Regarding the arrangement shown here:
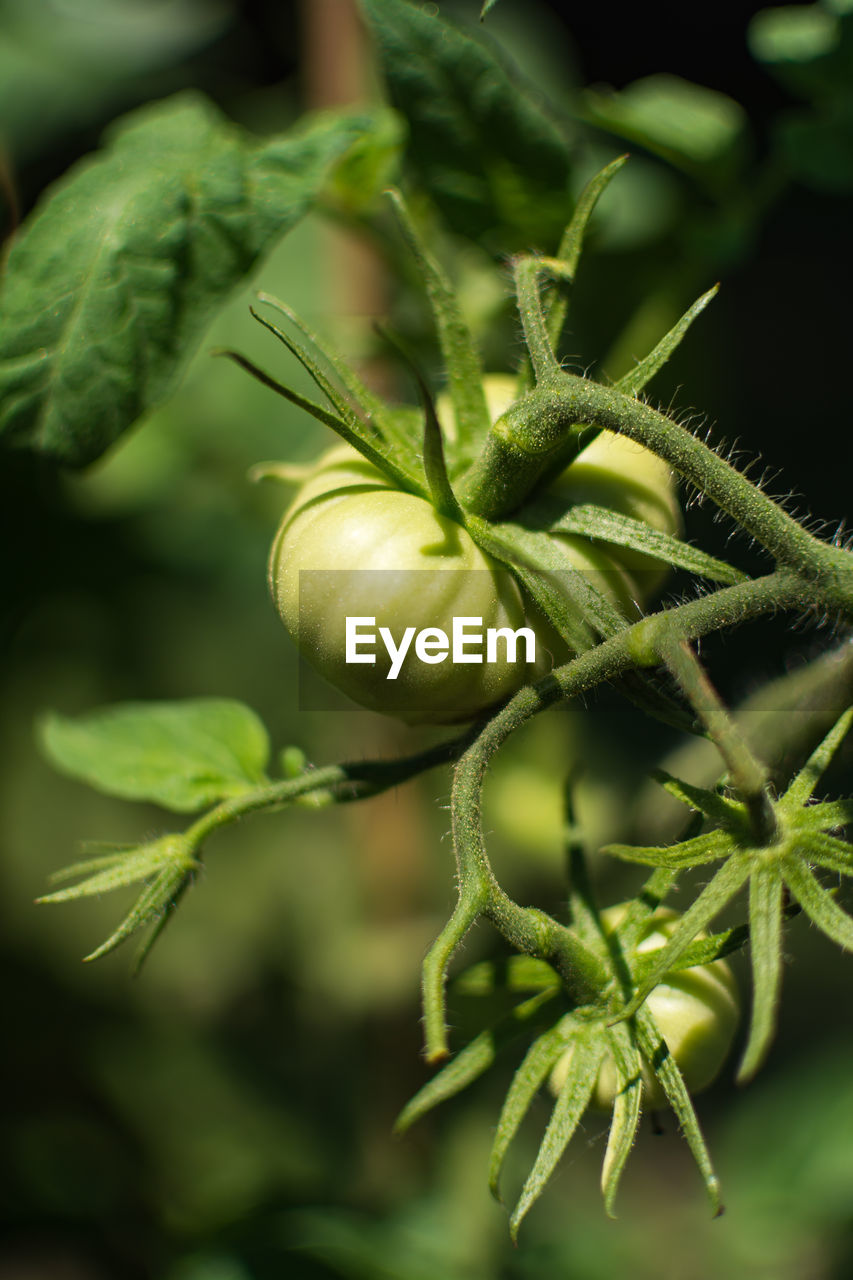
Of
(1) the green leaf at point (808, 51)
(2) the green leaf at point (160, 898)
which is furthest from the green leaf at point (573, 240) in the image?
(1) the green leaf at point (808, 51)

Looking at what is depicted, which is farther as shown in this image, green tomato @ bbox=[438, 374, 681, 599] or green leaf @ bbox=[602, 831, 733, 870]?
green tomato @ bbox=[438, 374, 681, 599]

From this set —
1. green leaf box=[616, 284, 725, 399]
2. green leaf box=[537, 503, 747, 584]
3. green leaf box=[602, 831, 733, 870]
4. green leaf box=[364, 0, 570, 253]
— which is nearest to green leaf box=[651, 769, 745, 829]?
green leaf box=[602, 831, 733, 870]

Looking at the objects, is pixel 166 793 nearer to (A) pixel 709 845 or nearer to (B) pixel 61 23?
(A) pixel 709 845

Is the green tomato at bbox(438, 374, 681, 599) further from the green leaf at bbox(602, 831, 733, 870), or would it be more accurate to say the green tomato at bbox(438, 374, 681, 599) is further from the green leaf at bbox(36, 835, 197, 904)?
the green leaf at bbox(36, 835, 197, 904)

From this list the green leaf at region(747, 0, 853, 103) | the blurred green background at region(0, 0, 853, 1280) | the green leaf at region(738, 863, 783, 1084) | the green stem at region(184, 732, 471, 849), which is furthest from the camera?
the blurred green background at region(0, 0, 853, 1280)

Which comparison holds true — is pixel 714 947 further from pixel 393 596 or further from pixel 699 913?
pixel 393 596

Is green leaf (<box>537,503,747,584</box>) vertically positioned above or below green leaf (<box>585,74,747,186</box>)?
below
